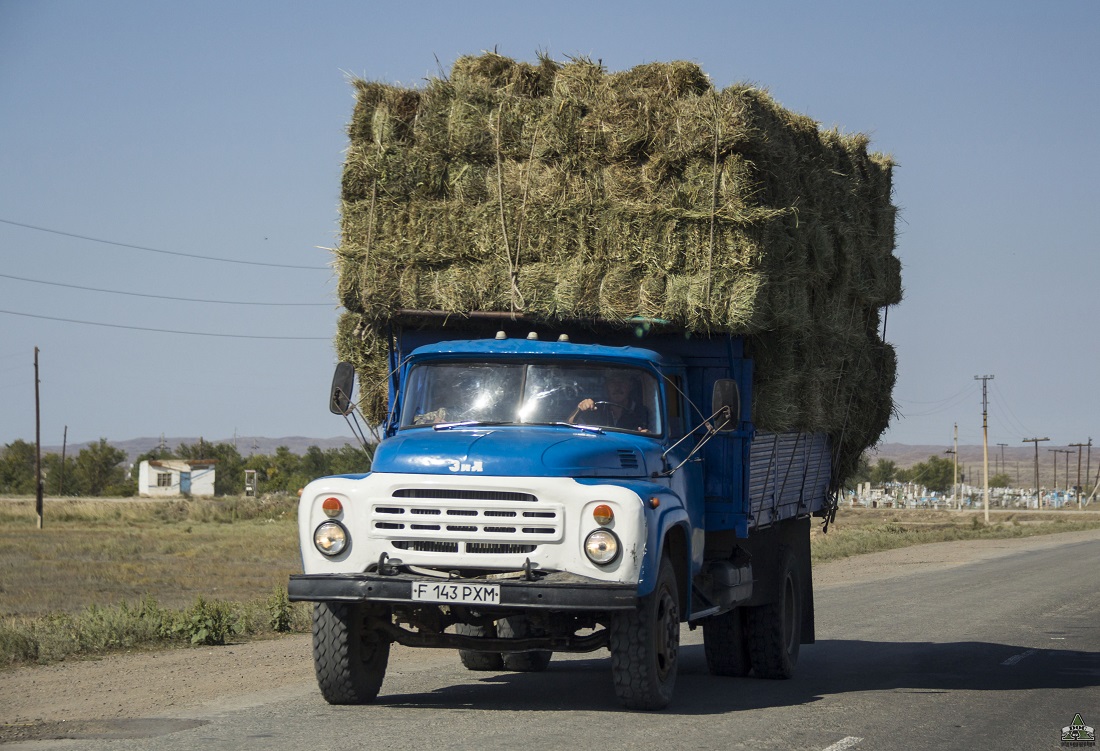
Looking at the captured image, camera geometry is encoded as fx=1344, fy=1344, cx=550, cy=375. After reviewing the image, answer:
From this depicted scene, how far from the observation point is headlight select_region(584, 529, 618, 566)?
8492 millimetres

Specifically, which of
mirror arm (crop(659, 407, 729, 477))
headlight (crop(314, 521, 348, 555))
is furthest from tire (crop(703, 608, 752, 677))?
headlight (crop(314, 521, 348, 555))

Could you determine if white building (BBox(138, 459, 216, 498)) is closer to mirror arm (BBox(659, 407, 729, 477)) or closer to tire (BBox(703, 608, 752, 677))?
tire (BBox(703, 608, 752, 677))

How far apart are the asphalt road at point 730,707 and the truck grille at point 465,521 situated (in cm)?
115

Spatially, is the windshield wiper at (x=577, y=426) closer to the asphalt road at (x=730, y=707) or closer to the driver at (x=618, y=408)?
the driver at (x=618, y=408)

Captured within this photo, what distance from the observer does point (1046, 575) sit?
28.8 meters

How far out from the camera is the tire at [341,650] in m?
9.11

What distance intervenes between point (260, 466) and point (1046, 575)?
4372 inches

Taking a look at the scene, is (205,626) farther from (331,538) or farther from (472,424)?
(331,538)

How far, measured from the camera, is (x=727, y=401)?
32.8 ft

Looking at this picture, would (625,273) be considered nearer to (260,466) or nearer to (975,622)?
(975,622)

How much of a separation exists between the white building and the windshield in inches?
4792

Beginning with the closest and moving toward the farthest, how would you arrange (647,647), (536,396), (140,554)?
(647,647)
(536,396)
(140,554)

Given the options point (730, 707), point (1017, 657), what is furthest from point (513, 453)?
point (1017, 657)

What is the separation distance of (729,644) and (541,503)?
14.5ft
